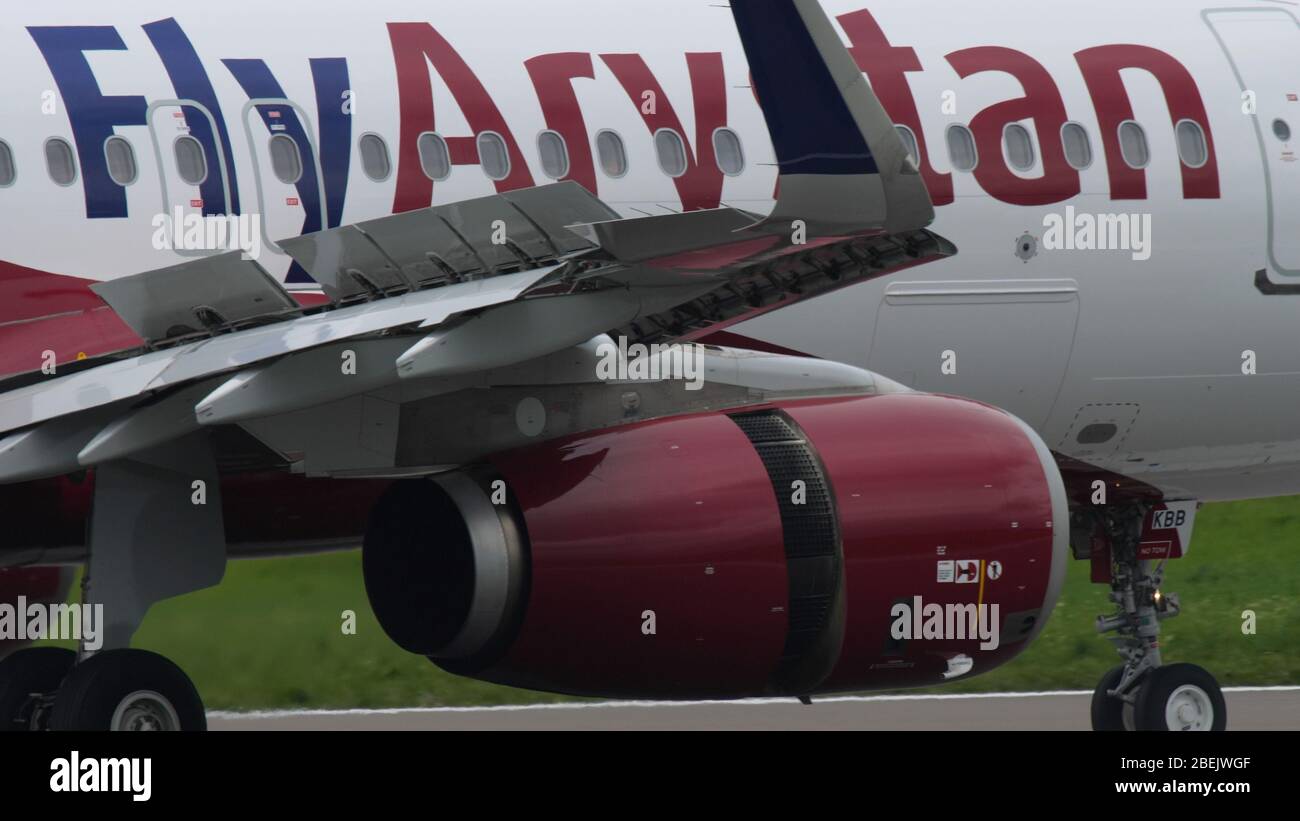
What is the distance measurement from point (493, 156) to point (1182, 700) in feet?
14.6

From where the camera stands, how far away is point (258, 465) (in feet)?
28.1

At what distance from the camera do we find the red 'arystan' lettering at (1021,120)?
977cm

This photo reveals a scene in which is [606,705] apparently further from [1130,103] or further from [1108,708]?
[1130,103]

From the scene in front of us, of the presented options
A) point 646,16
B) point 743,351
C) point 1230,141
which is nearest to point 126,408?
point 743,351

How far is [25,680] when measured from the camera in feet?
28.9

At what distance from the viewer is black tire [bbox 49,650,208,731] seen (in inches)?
303

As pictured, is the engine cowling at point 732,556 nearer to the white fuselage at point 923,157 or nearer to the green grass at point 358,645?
the white fuselage at point 923,157

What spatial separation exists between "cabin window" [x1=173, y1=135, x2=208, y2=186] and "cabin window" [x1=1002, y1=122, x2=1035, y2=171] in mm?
3943

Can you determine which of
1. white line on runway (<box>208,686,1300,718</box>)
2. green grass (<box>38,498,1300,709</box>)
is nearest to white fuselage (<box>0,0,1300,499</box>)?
white line on runway (<box>208,686,1300,718</box>)

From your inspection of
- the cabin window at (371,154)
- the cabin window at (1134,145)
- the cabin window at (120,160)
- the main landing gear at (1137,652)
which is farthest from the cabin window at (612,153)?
the main landing gear at (1137,652)

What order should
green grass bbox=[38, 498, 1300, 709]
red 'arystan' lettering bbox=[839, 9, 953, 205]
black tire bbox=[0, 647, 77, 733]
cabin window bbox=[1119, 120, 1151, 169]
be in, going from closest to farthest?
black tire bbox=[0, 647, 77, 733], red 'arystan' lettering bbox=[839, 9, 953, 205], cabin window bbox=[1119, 120, 1151, 169], green grass bbox=[38, 498, 1300, 709]

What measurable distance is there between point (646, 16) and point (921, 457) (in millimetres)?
2910

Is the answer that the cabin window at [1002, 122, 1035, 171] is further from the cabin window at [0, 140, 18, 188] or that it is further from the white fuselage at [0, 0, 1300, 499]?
the cabin window at [0, 140, 18, 188]

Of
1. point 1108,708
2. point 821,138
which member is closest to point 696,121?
point 821,138
